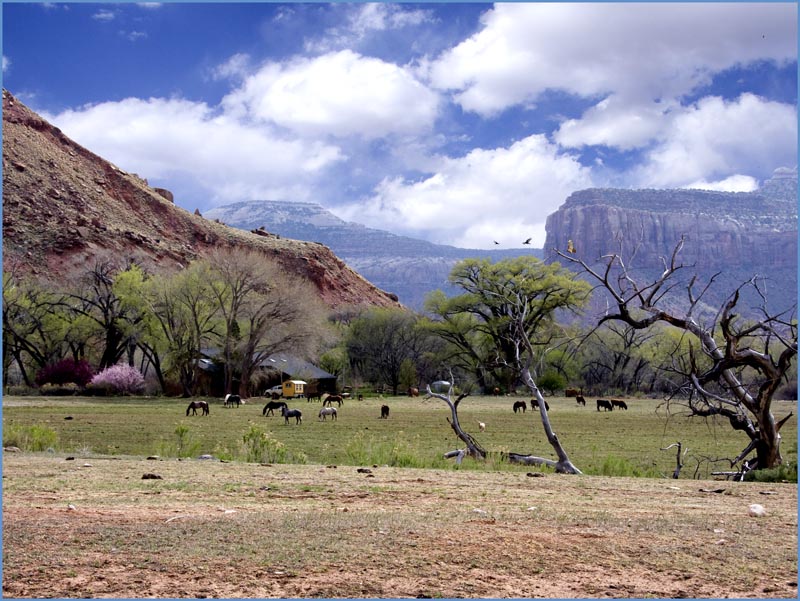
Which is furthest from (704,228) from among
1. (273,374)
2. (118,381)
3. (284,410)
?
(284,410)

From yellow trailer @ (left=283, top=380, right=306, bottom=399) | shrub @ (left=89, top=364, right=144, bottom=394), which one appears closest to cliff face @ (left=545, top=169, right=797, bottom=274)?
yellow trailer @ (left=283, top=380, right=306, bottom=399)

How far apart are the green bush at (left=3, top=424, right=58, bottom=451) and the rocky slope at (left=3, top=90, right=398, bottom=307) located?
204ft

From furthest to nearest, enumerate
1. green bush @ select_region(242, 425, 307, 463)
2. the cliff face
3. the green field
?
1. the cliff face
2. the green field
3. green bush @ select_region(242, 425, 307, 463)

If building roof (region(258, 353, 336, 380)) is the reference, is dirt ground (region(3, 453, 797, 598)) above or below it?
below

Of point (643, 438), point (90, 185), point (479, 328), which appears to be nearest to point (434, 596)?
point (643, 438)

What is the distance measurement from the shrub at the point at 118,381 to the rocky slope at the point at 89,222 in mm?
21943

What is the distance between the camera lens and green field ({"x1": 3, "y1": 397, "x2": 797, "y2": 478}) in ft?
65.7

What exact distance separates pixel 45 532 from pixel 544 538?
4.99m

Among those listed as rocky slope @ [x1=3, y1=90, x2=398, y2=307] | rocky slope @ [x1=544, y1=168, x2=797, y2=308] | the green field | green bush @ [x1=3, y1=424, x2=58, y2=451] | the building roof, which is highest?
rocky slope @ [x1=544, y1=168, x2=797, y2=308]

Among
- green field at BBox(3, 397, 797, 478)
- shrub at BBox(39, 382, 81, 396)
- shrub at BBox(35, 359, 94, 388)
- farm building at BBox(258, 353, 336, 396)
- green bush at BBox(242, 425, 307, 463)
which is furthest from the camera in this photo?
farm building at BBox(258, 353, 336, 396)

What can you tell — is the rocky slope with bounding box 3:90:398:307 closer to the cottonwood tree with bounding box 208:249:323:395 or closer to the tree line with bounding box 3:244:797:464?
the tree line with bounding box 3:244:797:464

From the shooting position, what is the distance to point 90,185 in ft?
345

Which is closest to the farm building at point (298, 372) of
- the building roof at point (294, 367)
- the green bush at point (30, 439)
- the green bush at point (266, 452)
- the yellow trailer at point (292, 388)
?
the building roof at point (294, 367)

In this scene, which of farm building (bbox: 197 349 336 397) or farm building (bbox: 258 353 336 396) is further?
farm building (bbox: 258 353 336 396)
